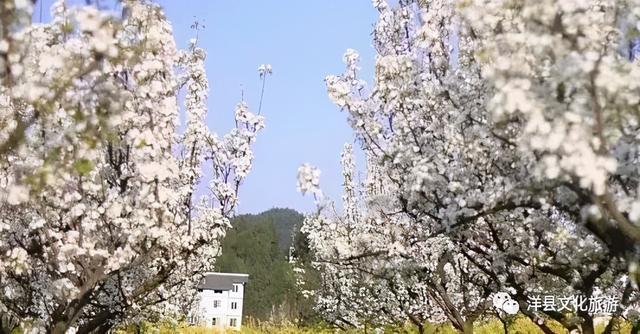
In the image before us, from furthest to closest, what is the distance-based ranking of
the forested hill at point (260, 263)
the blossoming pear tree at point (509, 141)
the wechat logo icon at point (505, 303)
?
the forested hill at point (260, 263) → the wechat logo icon at point (505, 303) → the blossoming pear tree at point (509, 141)

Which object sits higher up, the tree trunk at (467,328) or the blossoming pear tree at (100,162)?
the blossoming pear tree at (100,162)

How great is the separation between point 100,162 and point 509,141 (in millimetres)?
7311

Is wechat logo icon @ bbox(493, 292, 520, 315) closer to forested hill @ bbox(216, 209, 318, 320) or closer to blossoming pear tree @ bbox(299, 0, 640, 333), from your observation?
blossoming pear tree @ bbox(299, 0, 640, 333)

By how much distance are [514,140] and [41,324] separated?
9198mm

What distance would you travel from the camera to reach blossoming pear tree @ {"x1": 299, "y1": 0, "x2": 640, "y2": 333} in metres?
5.13

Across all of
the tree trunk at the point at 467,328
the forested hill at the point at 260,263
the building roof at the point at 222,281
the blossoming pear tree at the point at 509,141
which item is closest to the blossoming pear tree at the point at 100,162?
the blossoming pear tree at the point at 509,141

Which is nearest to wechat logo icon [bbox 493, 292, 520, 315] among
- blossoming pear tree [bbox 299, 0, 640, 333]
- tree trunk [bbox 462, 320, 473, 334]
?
blossoming pear tree [bbox 299, 0, 640, 333]

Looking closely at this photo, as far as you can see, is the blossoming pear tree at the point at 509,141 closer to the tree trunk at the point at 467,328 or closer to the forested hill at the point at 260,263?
the tree trunk at the point at 467,328

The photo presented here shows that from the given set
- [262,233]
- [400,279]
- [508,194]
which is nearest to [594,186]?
[508,194]

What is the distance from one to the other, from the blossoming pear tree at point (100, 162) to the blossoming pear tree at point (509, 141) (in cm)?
250

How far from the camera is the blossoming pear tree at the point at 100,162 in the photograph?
576 centimetres

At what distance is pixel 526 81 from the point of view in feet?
16.7

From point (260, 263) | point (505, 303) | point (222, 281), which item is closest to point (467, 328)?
point (505, 303)

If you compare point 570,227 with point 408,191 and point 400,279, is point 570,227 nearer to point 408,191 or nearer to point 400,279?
point 408,191
